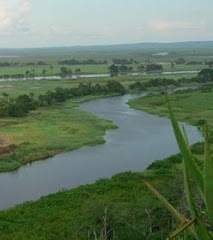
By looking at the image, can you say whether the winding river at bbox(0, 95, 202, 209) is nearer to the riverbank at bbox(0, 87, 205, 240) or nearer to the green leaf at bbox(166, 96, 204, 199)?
the riverbank at bbox(0, 87, 205, 240)

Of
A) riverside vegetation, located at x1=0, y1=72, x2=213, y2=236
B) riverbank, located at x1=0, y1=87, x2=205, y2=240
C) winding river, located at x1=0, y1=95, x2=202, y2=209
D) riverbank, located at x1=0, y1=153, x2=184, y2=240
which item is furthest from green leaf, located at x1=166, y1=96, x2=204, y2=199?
winding river, located at x1=0, y1=95, x2=202, y2=209

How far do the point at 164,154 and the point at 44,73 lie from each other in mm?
50200

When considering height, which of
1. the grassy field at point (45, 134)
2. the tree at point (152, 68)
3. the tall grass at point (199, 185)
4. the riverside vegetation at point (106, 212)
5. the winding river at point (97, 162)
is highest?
the tall grass at point (199, 185)

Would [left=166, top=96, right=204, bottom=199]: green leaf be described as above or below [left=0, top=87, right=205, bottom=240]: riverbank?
above

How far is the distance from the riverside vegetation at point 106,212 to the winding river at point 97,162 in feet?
5.73

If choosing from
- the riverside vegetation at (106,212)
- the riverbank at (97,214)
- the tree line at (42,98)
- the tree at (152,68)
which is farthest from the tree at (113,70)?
the riverbank at (97,214)

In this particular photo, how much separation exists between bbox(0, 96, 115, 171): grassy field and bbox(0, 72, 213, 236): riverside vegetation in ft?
18.4

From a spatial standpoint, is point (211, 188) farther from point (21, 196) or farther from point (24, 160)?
point (24, 160)

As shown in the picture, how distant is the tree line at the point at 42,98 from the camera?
103 feet

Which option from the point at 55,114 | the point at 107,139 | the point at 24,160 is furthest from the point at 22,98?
the point at 24,160

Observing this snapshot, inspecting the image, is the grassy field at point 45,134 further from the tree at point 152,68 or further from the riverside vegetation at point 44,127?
the tree at point 152,68

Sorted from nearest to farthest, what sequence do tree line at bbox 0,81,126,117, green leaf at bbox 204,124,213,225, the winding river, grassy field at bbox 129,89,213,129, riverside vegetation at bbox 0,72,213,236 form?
green leaf at bbox 204,124,213,225, riverside vegetation at bbox 0,72,213,236, the winding river, grassy field at bbox 129,89,213,129, tree line at bbox 0,81,126,117

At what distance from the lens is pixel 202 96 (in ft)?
127

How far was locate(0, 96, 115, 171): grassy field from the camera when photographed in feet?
67.1
